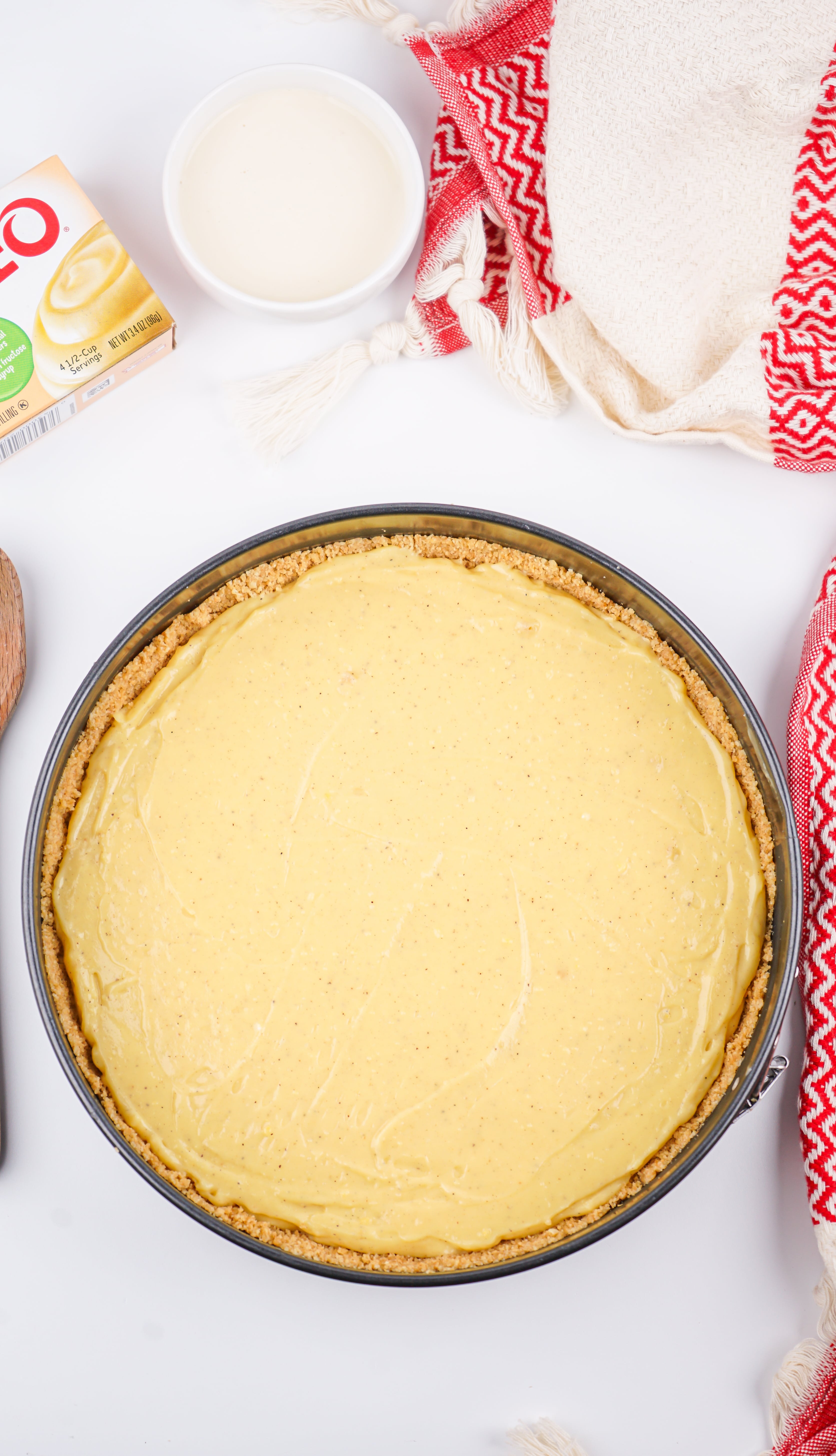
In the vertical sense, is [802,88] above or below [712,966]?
above

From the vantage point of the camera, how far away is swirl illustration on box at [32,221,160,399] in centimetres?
130

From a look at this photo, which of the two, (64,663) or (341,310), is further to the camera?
(64,663)

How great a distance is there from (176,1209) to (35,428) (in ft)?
3.73

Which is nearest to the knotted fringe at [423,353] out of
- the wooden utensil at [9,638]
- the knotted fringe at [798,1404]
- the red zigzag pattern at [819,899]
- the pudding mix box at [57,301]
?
the pudding mix box at [57,301]

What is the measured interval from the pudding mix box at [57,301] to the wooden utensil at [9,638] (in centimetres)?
18

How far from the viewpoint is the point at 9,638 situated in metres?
1.37

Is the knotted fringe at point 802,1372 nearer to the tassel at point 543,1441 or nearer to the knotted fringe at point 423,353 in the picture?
the tassel at point 543,1441

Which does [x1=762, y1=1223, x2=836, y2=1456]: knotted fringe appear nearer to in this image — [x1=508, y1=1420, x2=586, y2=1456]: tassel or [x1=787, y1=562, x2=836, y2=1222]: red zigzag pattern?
[x1=787, y1=562, x2=836, y2=1222]: red zigzag pattern

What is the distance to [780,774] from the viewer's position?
4.14 feet

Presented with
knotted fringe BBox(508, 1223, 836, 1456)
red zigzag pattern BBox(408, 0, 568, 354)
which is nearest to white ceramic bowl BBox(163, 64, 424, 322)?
red zigzag pattern BBox(408, 0, 568, 354)

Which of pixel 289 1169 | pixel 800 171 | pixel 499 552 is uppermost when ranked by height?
pixel 800 171

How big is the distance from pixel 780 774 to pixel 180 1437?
128cm

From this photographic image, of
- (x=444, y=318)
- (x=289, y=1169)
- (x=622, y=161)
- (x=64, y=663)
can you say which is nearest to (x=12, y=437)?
(x=64, y=663)

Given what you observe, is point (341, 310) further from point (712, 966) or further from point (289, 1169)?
point (289, 1169)
